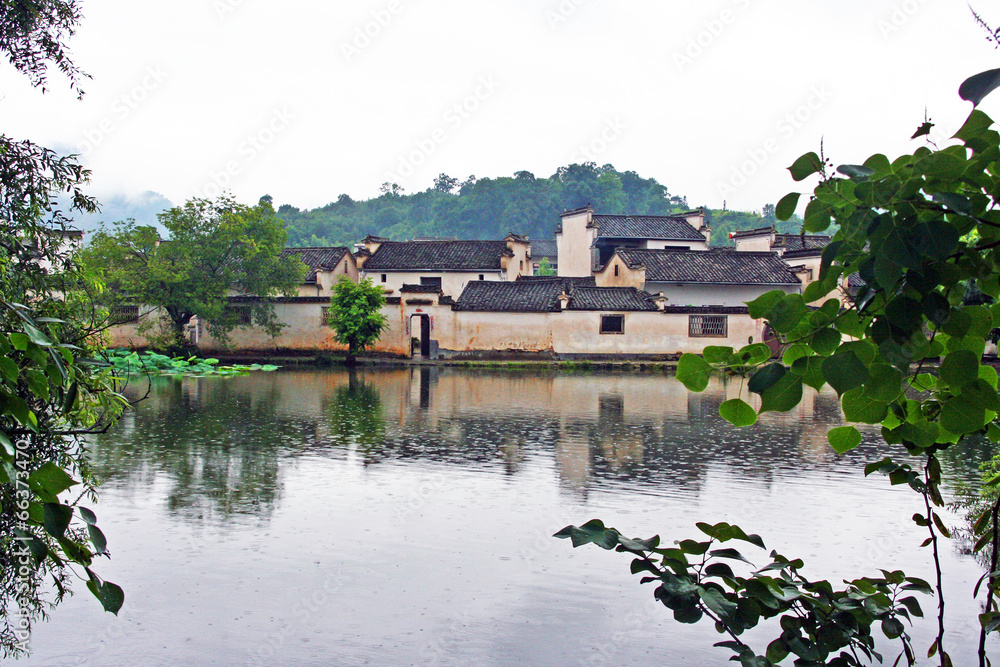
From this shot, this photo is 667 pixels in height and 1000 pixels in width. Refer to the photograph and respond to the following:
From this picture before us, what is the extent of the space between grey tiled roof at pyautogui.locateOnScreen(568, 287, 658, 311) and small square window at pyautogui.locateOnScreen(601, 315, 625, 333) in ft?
1.17

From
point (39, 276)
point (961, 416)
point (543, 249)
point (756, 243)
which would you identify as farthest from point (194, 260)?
point (543, 249)

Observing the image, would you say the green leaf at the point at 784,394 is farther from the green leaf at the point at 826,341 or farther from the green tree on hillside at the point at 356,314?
the green tree on hillside at the point at 356,314

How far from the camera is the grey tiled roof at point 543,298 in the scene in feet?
97.3

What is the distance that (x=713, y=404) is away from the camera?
18344 millimetres

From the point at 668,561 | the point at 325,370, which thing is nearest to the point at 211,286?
the point at 325,370

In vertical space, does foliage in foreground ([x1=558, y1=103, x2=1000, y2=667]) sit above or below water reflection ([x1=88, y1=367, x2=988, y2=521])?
above

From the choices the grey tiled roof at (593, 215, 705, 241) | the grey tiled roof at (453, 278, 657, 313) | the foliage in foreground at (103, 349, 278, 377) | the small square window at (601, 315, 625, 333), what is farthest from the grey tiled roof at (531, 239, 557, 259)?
the foliage in foreground at (103, 349, 278, 377)

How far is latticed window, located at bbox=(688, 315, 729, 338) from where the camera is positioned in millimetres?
29719

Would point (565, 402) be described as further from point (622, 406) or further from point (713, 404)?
point (713, 404)

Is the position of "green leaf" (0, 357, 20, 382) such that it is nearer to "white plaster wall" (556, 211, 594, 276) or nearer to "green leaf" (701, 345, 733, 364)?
"green leaf" (701, 345, 733, 364)

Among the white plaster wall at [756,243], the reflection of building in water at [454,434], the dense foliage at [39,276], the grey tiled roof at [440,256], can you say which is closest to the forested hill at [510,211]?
the white plaster wall at [756,243]

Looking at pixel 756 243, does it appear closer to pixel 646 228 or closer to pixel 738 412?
pixel 646 228

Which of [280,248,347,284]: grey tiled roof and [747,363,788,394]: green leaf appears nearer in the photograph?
[747,363,788,394]: green leaf

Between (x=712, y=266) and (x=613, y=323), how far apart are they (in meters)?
7.51
